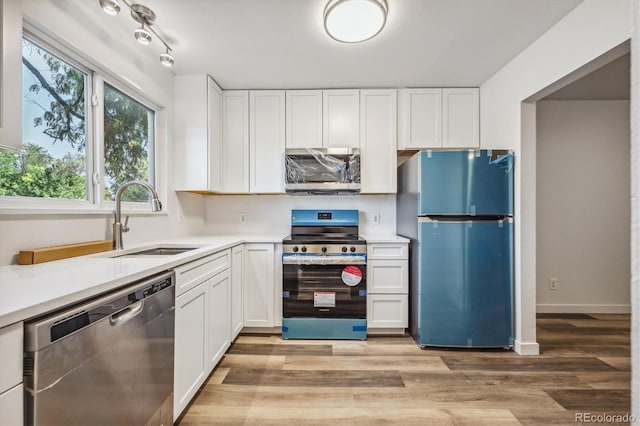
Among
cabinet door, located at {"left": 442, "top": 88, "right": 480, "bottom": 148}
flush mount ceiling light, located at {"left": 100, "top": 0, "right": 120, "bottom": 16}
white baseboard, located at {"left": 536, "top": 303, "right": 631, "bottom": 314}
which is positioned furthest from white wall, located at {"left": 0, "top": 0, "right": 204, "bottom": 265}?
white baseboard, located at {"left": 536, "top": 303, "right": 631, "bottom": 314}

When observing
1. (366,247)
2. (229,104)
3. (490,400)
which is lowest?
(490,400)

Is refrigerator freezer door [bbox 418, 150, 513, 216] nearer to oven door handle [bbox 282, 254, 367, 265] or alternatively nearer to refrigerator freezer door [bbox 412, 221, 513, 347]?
refrigerator freezer door [bbox 412, 221, 513, 347]

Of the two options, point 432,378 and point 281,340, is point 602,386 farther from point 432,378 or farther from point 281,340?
point 281,340

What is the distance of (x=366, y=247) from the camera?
2.51 meters

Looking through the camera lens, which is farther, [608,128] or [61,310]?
[608,128]

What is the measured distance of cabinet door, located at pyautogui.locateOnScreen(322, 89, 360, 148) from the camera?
282 cm

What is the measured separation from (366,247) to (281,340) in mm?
1130

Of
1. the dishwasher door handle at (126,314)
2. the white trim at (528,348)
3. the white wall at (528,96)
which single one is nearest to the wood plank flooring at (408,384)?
the white trim at (528,348)

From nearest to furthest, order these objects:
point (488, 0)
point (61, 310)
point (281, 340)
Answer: point (61, 310)
point (488, 0)
point (281, 340)

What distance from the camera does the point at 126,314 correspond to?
1027 millimetres

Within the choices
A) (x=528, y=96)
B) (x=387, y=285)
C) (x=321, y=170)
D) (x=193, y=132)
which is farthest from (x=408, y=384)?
(x=193, y=132)

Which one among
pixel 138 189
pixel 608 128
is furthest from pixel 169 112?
pixel 608 128

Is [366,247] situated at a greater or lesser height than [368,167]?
lesser

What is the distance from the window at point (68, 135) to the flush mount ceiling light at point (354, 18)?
1508 millimetres
